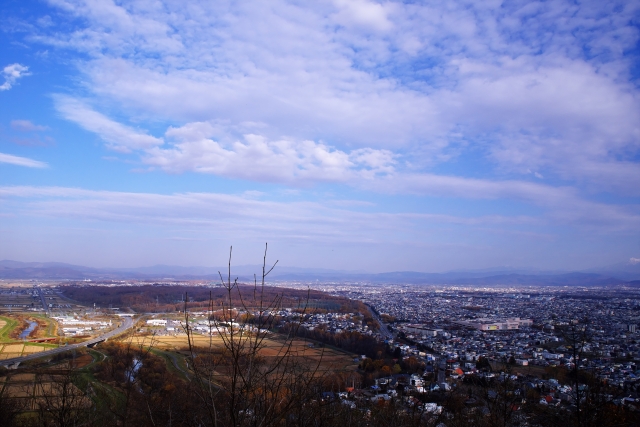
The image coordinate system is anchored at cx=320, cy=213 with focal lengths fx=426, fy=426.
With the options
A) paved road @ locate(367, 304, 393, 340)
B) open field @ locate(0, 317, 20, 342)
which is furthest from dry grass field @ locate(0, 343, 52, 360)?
paved road @ locate(367, 304, 393, 340)

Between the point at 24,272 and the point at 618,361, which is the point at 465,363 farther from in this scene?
the point at 24,272

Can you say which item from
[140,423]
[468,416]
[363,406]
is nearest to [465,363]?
[468,416]

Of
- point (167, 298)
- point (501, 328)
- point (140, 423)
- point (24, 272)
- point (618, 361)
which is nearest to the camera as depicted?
point (140, 423)

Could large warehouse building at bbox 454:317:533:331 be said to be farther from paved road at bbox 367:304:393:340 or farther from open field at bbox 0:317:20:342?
open field at bbox 0:317:20:342

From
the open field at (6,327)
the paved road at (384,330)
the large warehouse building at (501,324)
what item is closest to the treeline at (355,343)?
the paved road at (384,330)

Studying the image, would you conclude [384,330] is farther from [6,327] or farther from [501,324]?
[6,327]

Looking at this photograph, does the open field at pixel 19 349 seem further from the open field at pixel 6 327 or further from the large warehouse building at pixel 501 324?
the large warehouse building at pixel 501 324

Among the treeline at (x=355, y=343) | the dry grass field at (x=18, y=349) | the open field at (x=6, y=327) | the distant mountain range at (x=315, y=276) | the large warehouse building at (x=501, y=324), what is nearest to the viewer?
the dry grass field at (x=18, y=349)

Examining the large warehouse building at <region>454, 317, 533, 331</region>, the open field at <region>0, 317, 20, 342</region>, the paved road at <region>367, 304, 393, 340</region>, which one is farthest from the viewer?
the large warehouse building at <region>454, 317, 533, 331</region>

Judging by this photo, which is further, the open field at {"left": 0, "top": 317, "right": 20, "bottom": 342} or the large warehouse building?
the large warehouse building

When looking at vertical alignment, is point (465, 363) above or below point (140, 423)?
below

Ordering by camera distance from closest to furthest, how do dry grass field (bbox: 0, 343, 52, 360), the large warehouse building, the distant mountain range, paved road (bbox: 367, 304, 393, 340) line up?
dry grass field (bbox: 0, 343, 52, 360)
paved road (bbox: 367, 304, 393, 340)
the large warehouse building
the distant mountain range
